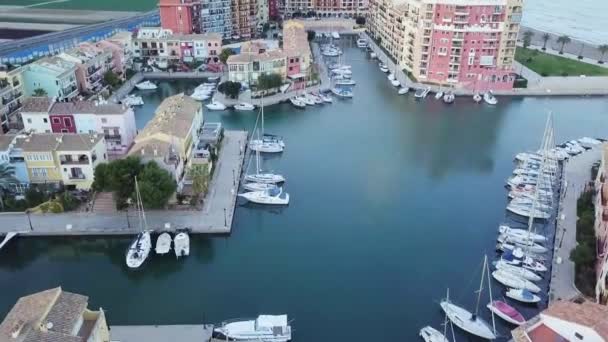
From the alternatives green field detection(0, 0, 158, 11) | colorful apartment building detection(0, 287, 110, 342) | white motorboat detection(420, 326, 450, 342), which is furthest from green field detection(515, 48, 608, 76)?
green field detection(0, 0, 158, 11)

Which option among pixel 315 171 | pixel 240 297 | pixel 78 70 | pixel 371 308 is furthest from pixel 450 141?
pixel 78 70

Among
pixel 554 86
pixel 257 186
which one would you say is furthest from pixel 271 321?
pixel 554 86

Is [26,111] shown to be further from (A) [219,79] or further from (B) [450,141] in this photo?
(B) [450,141]

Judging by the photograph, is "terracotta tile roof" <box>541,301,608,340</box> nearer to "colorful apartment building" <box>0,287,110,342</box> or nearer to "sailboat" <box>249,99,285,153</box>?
"colorful apartment building" <box>0,287,110,342</box>

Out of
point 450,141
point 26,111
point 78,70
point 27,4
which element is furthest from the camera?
point 27,4

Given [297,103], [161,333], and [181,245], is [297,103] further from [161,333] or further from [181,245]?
[161,333]

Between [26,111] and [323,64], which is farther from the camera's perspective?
[323,64]

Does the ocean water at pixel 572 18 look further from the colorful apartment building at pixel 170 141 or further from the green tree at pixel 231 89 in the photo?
the colorful apartment building at pixel 170 141
